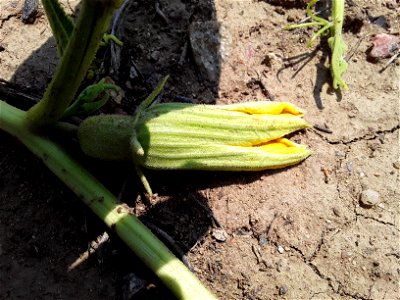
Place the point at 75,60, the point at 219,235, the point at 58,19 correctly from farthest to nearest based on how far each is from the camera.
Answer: the point at 219,235 < the point at 58,19 < the point at 75,60

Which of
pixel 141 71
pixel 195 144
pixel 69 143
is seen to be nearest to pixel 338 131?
pixel 195 144

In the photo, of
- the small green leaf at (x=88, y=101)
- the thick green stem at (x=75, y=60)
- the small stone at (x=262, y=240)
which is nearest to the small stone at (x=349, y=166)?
the small stone at (x=262, y=240)

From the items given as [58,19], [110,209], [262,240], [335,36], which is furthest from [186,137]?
[335,36]

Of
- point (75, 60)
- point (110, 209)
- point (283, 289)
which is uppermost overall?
point (75, 60)

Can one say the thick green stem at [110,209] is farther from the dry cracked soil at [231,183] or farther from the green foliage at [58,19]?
the green foliage at [58,19]

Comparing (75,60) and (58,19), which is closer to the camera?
(75,60)

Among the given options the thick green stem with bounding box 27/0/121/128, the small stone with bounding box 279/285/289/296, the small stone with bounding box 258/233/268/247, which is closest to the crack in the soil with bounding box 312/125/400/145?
the small stone with bounding box 258/233/268/247

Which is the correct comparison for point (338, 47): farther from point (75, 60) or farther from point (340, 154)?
point (75, 60)
